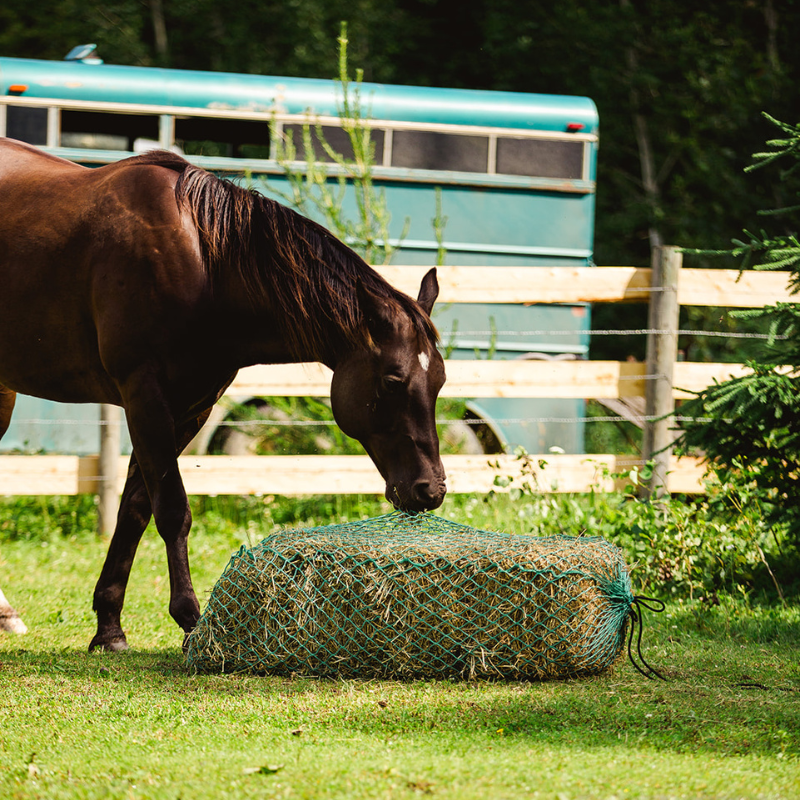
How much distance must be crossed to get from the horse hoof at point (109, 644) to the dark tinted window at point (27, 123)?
15.6 feet

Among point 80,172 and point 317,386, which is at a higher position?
point 80,172

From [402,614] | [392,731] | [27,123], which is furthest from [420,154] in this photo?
[392,731]

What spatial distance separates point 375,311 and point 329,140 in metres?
4.75

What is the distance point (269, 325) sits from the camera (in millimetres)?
3982

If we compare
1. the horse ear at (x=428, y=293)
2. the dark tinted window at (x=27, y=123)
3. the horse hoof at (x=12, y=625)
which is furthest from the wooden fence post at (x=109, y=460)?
the horse ear at (x=428, y=293)

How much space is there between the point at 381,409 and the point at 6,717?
165 cm

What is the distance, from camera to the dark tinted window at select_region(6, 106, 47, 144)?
745 centimetres

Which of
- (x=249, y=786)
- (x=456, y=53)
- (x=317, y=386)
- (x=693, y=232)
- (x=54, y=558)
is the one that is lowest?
(x=54, y=558)

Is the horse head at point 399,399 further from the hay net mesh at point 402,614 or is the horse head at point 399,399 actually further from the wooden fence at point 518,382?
the wooden fence at point 518,382

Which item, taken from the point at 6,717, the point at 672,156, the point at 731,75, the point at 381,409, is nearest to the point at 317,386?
the point at 381,409

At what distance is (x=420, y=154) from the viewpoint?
320 inches

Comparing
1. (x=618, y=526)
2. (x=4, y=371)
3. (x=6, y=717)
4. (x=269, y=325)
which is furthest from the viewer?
(x=618, y=526)

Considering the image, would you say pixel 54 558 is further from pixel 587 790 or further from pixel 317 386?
pixel 587 790

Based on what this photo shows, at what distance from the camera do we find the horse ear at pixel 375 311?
12.0 ft
